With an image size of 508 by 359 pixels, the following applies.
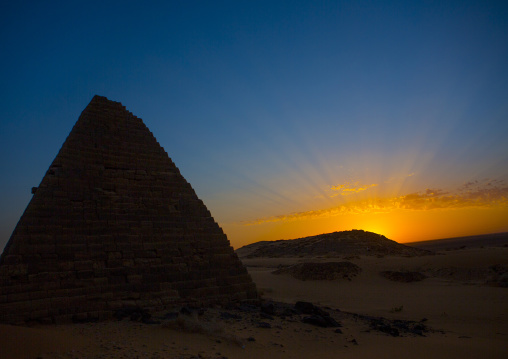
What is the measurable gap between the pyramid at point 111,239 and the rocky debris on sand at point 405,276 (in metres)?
12.3

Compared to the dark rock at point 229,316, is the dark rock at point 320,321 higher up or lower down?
lower down

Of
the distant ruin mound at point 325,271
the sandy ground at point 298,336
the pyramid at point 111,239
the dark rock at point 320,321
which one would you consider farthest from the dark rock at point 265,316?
the distant ruin mound at point 325,271

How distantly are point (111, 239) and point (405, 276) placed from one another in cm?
1642

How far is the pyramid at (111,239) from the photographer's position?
7.11 m

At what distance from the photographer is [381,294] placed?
50.5ft

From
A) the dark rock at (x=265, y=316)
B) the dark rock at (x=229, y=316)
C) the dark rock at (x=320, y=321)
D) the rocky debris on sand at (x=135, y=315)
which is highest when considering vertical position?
the rocky debris on sand at (x=135, y=315)

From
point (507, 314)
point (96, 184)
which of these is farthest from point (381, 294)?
point (96, 184)

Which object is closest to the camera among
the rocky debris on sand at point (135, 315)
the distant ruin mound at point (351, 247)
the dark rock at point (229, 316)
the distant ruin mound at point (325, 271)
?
the rocky debris on sand at point (135, 315)

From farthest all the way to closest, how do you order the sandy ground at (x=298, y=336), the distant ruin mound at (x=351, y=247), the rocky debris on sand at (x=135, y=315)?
1. the distant ruin mound at (x=351, y=247)
2. the rocky debris on sand at (x=135, y=315)
3. the sandy ground at (x=298, y=336)

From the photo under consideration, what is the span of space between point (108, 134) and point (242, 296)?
6147mm

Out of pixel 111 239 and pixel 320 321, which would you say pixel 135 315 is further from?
pixel 320 321

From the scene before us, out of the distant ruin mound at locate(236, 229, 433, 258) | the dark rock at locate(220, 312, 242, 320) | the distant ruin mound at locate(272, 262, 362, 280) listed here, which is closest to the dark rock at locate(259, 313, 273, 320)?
the dark rock at locate(220, 312, 242, 320)

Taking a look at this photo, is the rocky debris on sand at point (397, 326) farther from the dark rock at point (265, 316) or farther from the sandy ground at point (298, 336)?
the dark rock at point (265, 316)

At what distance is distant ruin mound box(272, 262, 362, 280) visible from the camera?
63.7ft
